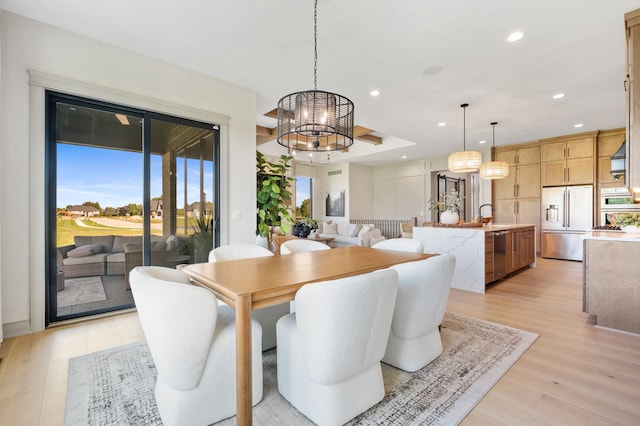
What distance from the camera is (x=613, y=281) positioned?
270 centimetres

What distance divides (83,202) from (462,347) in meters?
3.89

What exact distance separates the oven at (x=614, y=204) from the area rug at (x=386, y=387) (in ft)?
17.0

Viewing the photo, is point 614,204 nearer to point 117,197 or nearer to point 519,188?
point 519,188

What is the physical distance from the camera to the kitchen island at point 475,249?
3.95 meters

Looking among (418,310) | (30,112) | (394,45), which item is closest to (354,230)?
(394,45)

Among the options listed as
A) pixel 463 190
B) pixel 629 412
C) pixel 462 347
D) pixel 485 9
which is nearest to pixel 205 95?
pixel 485 9

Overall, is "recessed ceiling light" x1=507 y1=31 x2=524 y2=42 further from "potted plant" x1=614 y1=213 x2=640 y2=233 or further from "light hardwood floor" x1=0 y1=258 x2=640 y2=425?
"light hardwood floor" x1=0 y1=258 x2=640 y2=425

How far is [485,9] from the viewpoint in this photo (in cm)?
241

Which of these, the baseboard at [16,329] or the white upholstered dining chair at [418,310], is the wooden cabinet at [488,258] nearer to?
the white upholstered dining chair at [418,310]

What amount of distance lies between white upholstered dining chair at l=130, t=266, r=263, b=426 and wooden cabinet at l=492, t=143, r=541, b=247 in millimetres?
7626

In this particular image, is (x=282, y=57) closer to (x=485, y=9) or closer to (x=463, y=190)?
A: (x=485, y=9)

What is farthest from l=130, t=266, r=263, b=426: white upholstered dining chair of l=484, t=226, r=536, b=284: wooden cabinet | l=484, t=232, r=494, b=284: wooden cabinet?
l=484, t=226, r=536, b=284: wooden cabinet

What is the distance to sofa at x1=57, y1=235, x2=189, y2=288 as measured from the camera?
9.88 ft

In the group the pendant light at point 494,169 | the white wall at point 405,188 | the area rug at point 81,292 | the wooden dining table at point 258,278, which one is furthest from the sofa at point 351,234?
the area rug at point 81,292
